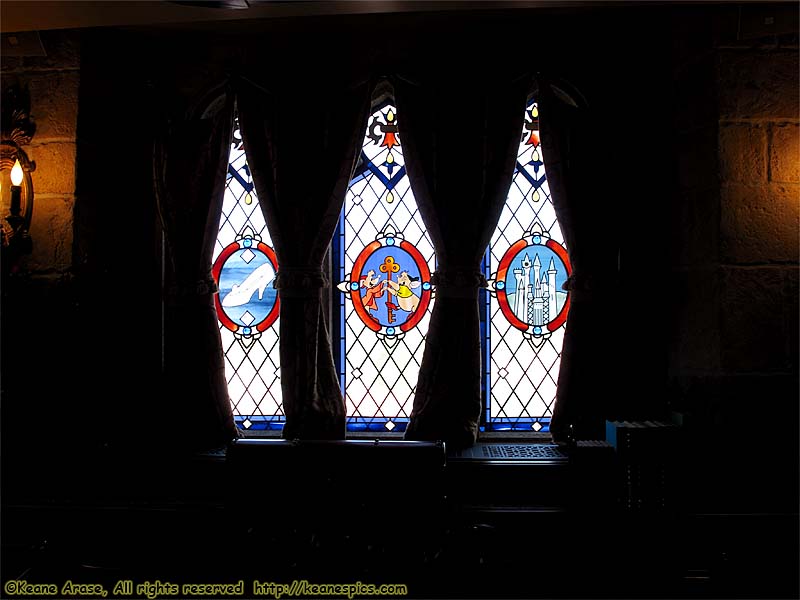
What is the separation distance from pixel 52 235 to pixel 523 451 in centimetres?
246

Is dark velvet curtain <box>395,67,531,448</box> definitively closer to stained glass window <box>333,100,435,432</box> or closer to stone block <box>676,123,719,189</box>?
stained glass window <box>333,100,435,432</box>

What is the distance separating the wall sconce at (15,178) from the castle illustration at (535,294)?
239cm

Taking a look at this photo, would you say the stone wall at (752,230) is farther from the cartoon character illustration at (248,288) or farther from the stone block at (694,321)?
the cartoon character illustration at (248,288)

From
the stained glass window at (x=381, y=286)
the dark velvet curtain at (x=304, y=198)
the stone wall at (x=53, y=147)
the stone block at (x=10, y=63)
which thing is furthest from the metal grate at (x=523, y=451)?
the stone block at (x=10, y=63)

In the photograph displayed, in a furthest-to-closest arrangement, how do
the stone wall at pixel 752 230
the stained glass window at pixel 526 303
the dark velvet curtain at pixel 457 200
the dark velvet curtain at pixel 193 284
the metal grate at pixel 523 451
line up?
1. the stained glass window at pixel 526 303
2. the dark velvet curtain at pixel 193 284
3. the dark velvet curtain at pixel 457 200
4. the metal grate at pixel 523 451
5. the stone wall at pixel 752 230

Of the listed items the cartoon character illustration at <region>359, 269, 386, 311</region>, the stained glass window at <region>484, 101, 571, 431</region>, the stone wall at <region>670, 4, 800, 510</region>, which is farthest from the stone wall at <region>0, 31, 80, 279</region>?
the stone wall at <region>670, 4, 800, 510</region>

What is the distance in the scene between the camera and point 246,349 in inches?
122

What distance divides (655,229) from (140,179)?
2604mm

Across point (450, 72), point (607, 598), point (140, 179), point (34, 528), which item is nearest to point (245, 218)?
point (140, 179)

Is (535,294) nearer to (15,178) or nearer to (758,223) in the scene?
(758,223)

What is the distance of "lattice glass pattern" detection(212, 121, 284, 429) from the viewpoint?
3.09 metres

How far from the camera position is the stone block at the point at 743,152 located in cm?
252

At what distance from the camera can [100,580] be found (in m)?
2.49

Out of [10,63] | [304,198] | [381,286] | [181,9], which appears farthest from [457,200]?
[10,63]
